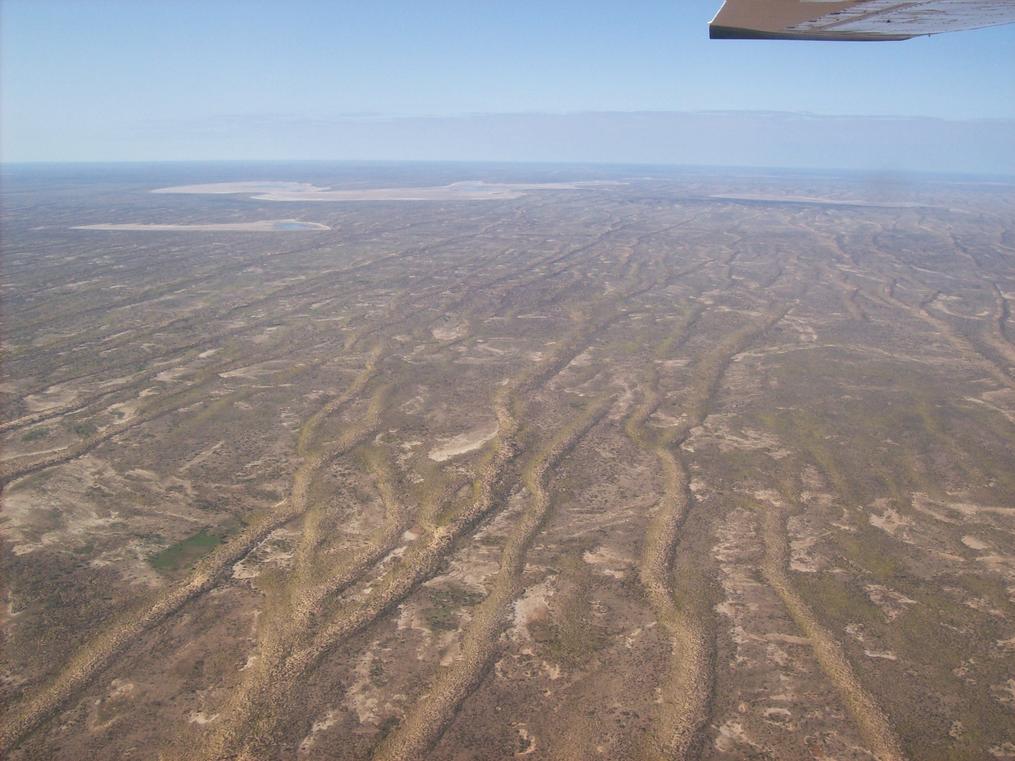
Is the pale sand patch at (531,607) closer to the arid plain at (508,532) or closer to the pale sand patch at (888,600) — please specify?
the arid plain at (508,532)

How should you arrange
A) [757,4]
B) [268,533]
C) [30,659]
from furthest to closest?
[268,533], [30,659], [757,4]

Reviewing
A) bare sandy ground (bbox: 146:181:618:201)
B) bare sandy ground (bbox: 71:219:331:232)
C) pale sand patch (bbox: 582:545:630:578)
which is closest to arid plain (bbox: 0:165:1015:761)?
pale sand patch (bbox: 582:545:630:578)

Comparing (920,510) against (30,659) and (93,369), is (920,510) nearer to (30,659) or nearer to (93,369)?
(30,659)

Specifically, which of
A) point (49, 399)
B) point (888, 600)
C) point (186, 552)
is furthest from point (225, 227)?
point (888, 600)

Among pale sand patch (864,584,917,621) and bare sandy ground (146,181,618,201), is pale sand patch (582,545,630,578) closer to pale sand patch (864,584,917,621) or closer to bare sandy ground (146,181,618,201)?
pale sand patch (864,584,917,621)

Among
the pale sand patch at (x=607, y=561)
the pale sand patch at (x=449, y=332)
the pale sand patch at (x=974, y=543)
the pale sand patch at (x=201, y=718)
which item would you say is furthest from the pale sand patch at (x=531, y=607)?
the pale sand patch at (x=449, y=332)

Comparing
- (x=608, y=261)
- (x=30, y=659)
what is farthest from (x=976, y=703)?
(x=608, y=261)
